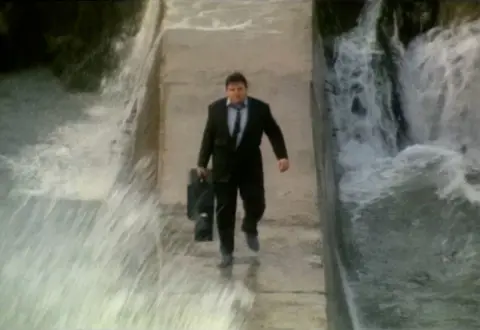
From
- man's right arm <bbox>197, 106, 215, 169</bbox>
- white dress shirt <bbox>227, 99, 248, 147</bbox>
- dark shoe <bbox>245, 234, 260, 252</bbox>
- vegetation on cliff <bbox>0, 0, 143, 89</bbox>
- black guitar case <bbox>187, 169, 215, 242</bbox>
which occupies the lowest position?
dark shoe <bbox>245, 234, 260, 252</bbox>

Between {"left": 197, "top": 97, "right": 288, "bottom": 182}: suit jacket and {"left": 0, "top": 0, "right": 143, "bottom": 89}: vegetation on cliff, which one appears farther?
{"left": 0, "top": 0, "right": 143, "bottom": 89}: vegetation on cliff

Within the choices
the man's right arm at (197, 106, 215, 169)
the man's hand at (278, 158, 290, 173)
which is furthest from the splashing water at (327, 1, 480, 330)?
the man's right arm at (197, 106, 215, 169)

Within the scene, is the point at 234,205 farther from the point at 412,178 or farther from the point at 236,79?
the point at 412,178

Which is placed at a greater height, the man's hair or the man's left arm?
the man's hair

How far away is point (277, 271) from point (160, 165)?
0.91ft

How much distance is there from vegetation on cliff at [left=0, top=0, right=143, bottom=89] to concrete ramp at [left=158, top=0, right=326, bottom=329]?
147 mm

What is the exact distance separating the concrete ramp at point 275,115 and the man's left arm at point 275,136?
18 mm

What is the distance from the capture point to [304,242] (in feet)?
3.81

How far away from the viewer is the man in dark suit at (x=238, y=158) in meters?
1.17

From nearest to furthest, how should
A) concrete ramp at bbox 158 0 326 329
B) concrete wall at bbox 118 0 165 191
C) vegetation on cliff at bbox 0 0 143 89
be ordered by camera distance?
concrete ramp at bbox 158 0 326 329
concrete wall at bbox 118 0 165 191
vegetation on cliff at bbox 0 0 143 89

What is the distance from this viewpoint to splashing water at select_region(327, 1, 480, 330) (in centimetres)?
118

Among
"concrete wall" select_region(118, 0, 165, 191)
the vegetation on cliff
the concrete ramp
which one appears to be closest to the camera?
the concrete ramp

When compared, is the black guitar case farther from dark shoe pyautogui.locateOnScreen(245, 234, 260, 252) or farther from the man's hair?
the man's hair

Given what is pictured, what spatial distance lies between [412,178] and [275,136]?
11.3 inches
